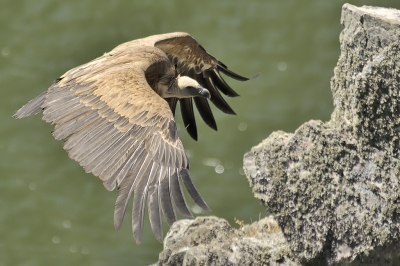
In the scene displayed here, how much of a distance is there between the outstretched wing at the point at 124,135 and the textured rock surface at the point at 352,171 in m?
0.60

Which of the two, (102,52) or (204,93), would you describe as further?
(102,52)

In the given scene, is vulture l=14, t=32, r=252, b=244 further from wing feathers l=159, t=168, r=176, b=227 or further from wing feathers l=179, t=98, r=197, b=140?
wing feathers l=179, t=98, r=197, b=140

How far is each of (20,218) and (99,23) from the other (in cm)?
286

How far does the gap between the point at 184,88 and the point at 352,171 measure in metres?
2.45

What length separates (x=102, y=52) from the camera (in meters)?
11.4

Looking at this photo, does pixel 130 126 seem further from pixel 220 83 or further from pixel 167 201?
pixel 220 83

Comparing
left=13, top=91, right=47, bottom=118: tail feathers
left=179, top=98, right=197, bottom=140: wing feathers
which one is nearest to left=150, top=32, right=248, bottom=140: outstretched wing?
left=179, top=98, right=197, bottom=140: wing feathers

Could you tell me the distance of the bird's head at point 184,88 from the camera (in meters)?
7.90

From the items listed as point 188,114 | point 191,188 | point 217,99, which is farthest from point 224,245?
point 217,99

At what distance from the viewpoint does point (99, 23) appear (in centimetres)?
1184

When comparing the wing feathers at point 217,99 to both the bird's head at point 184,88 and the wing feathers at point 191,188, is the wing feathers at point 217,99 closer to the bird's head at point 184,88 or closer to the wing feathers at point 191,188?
the bird's head at point 184,88

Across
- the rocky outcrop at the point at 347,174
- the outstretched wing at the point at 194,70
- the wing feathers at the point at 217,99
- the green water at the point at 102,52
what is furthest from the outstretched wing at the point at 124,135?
the green water at the point at 102,52

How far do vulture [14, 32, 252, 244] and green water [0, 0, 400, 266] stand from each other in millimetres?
3340

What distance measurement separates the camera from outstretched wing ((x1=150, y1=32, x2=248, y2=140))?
27.5 ft
